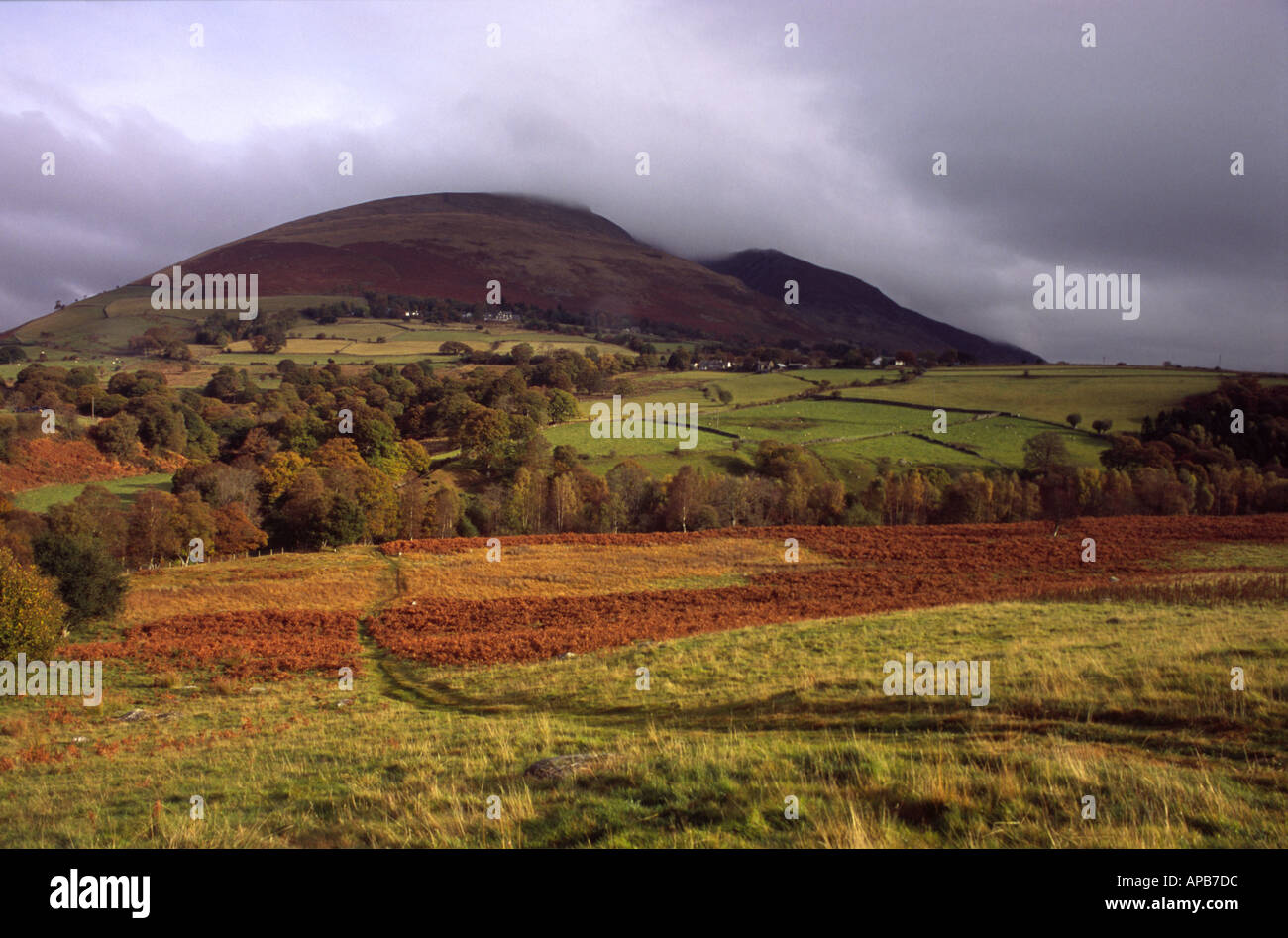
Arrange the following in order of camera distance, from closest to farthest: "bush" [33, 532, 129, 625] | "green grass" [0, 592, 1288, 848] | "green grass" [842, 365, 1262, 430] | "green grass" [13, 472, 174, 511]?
"green grass" [0, 592, 1288, 848] → "bush" [33, 532, 129, 625] → "green grass" [13, 472, 174, 511] → "green grass" [842, 365, 1262, 430]

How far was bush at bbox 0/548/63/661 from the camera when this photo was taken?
78.1 ft

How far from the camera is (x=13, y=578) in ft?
80.7

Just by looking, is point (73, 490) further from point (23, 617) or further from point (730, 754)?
point (730, 754)

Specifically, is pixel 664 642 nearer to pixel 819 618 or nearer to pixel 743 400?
pixel 819 618

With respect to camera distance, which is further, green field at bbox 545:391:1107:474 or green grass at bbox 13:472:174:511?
green field at bbox 545:391:1107:474

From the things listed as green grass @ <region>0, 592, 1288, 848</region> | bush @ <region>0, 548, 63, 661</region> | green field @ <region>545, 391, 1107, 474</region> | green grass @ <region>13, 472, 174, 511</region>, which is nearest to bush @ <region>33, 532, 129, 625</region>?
bush @ <region>0, 548, 63, 661</region>

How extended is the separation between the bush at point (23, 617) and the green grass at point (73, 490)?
4869 centimetres

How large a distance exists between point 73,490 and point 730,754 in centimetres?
9435

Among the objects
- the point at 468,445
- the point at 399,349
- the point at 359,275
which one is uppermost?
the point at 359,275

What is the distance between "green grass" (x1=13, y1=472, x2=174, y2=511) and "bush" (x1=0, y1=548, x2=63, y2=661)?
160 feet

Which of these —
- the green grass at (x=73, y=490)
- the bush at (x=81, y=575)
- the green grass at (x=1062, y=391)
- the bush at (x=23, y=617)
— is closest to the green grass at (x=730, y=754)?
the bush at (x=23, y=617)

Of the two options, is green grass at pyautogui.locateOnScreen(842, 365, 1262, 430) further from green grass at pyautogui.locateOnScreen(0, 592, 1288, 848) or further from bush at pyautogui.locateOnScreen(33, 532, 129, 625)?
bush at pyautogui.locateOnScreen(33, 532, 129, 625)

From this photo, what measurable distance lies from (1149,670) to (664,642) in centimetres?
1463
